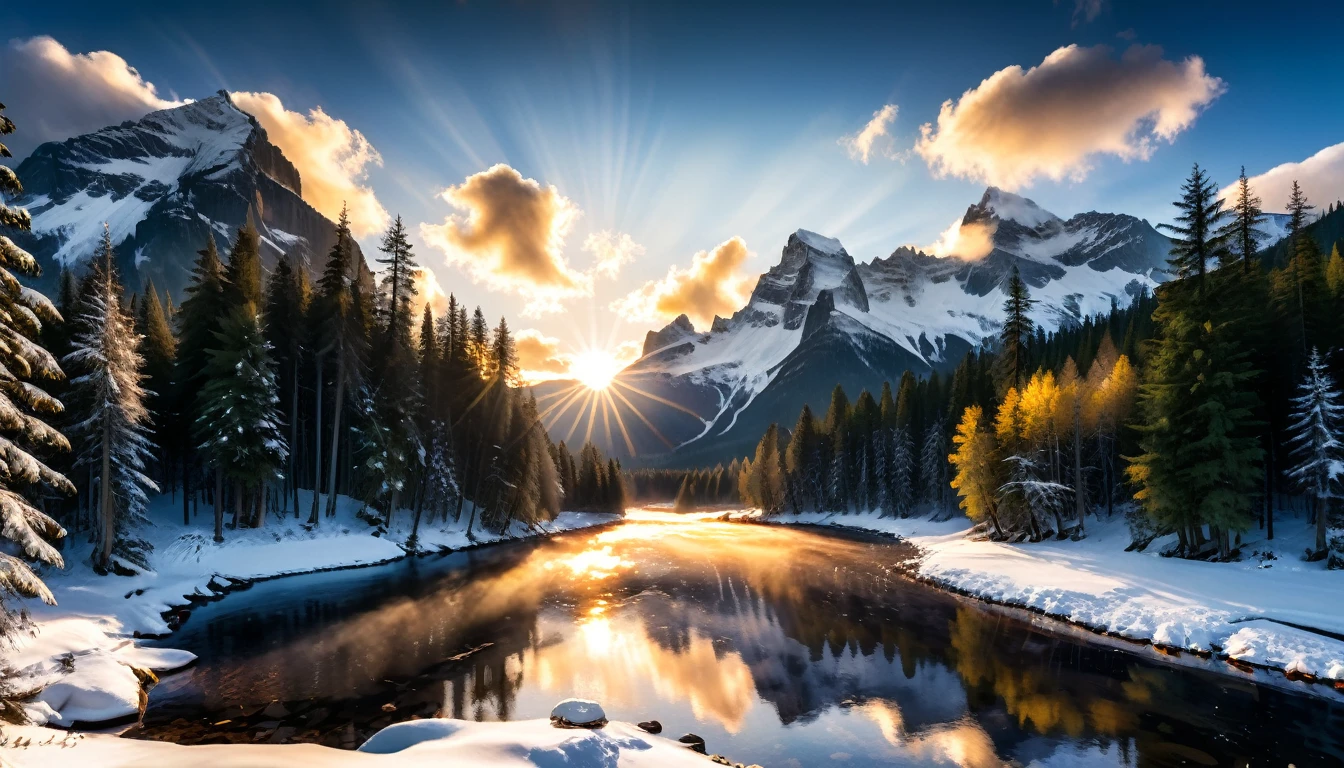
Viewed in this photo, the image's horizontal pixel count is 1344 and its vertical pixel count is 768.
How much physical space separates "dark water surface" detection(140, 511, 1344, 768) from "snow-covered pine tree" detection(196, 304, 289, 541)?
23.7 feet

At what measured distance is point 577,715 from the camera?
42.2 ft

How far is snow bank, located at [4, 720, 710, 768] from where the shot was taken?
908cm

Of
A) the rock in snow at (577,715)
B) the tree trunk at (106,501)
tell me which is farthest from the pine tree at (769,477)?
the rock in snow at (577,715)

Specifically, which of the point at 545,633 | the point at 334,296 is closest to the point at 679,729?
the point at 545,633

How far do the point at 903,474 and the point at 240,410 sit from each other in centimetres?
A: 7699

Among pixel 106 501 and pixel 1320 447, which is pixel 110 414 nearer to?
pixel 106 501

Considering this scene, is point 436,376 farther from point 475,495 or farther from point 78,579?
point 78,579

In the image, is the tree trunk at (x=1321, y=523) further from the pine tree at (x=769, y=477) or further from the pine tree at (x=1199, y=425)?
the pine tree at (x=769, y=477)

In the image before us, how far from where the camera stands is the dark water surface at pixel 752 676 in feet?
49.4

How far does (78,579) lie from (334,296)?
21718mm

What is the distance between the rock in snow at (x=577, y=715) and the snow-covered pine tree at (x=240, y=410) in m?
31.6

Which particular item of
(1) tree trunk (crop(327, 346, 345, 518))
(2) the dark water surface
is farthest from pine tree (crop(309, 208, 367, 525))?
(2) the dark water surface

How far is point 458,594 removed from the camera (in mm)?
32656

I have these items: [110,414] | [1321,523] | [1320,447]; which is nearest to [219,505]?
[110,414]
